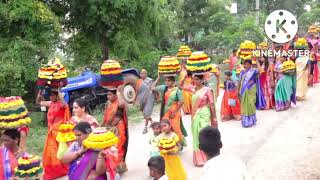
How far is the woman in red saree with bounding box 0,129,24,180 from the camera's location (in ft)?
14.6

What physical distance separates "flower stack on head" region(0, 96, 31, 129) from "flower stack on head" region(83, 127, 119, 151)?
39.5 inches

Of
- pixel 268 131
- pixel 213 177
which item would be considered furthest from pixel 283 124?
pixel 213 177

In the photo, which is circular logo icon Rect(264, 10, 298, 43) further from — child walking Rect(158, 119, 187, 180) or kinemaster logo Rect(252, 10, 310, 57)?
child walking Rect(158, 119, 187, 180)

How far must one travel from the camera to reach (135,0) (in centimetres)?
1285

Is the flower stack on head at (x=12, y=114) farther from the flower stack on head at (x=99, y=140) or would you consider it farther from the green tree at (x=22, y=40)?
the green tree at (x=22, y=40)

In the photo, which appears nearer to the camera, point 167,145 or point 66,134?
point 66,134

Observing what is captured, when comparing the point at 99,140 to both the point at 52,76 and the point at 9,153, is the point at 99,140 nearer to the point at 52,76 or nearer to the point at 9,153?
the point at 9,153

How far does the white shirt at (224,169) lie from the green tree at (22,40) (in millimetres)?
7536

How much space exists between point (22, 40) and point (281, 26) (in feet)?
19.9

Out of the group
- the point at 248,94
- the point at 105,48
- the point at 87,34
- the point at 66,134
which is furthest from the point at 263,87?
the point at 66,134

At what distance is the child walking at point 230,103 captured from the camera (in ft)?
35.7

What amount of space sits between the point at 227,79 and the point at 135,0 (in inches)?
139

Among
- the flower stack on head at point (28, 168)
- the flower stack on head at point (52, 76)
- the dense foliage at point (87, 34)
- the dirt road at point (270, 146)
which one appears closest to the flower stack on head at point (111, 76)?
the flower stack on head at point (52, 76)

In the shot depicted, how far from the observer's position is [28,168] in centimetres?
398
